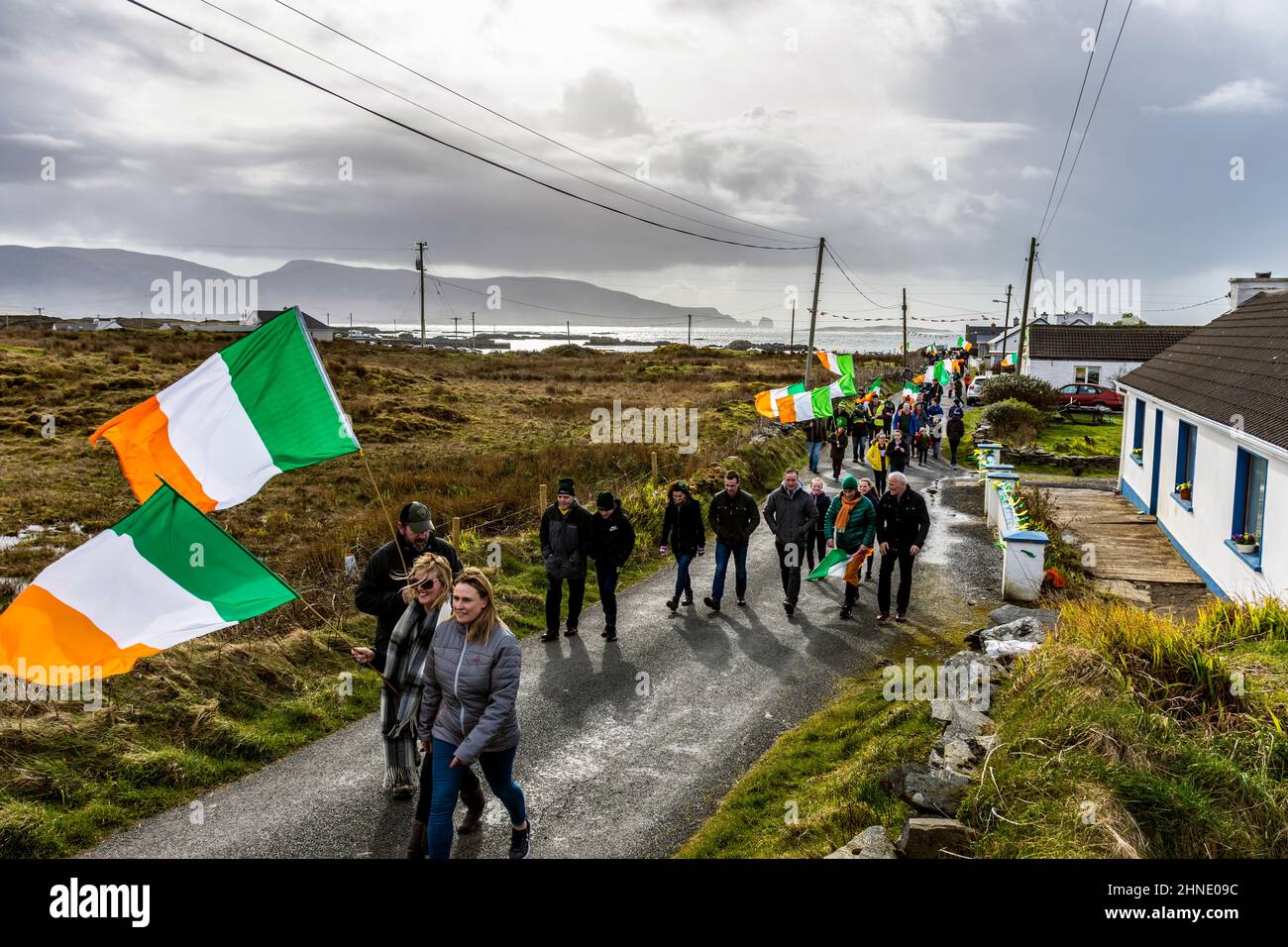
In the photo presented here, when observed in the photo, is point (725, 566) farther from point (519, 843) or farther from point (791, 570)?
point (519, 843)

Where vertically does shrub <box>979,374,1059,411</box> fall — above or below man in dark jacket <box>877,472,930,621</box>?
above

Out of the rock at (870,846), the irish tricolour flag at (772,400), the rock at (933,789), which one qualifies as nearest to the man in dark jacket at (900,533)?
the rock at (933,789)

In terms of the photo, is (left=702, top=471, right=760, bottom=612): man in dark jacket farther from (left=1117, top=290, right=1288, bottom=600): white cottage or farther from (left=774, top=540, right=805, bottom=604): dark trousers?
(left=1117, top=290, right=1288, bottom=600): white cottage

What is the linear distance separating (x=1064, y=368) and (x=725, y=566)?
147 feet

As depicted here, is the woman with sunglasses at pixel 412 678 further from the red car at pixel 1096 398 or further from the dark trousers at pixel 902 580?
the red car at pixel 1096 398

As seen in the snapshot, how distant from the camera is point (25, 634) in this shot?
181 inches

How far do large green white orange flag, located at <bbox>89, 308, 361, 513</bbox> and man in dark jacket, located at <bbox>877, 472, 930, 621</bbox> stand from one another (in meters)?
6.93

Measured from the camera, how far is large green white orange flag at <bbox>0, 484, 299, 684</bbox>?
466 cm

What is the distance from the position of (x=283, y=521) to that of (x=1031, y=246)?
38.7 meters

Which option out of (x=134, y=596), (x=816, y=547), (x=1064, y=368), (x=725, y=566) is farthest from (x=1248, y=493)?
(x=1064, y=368)

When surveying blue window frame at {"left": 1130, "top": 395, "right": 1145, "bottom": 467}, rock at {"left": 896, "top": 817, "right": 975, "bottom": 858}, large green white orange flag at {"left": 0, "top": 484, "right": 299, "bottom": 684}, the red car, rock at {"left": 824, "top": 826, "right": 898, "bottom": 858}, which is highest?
the red car

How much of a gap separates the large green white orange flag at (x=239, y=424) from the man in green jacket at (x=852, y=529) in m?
6.62

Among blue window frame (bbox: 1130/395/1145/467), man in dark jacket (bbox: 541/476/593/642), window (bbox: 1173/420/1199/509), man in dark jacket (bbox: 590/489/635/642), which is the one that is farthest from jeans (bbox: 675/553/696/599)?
blue window frame (bbox: 1130/395/1145/467)
